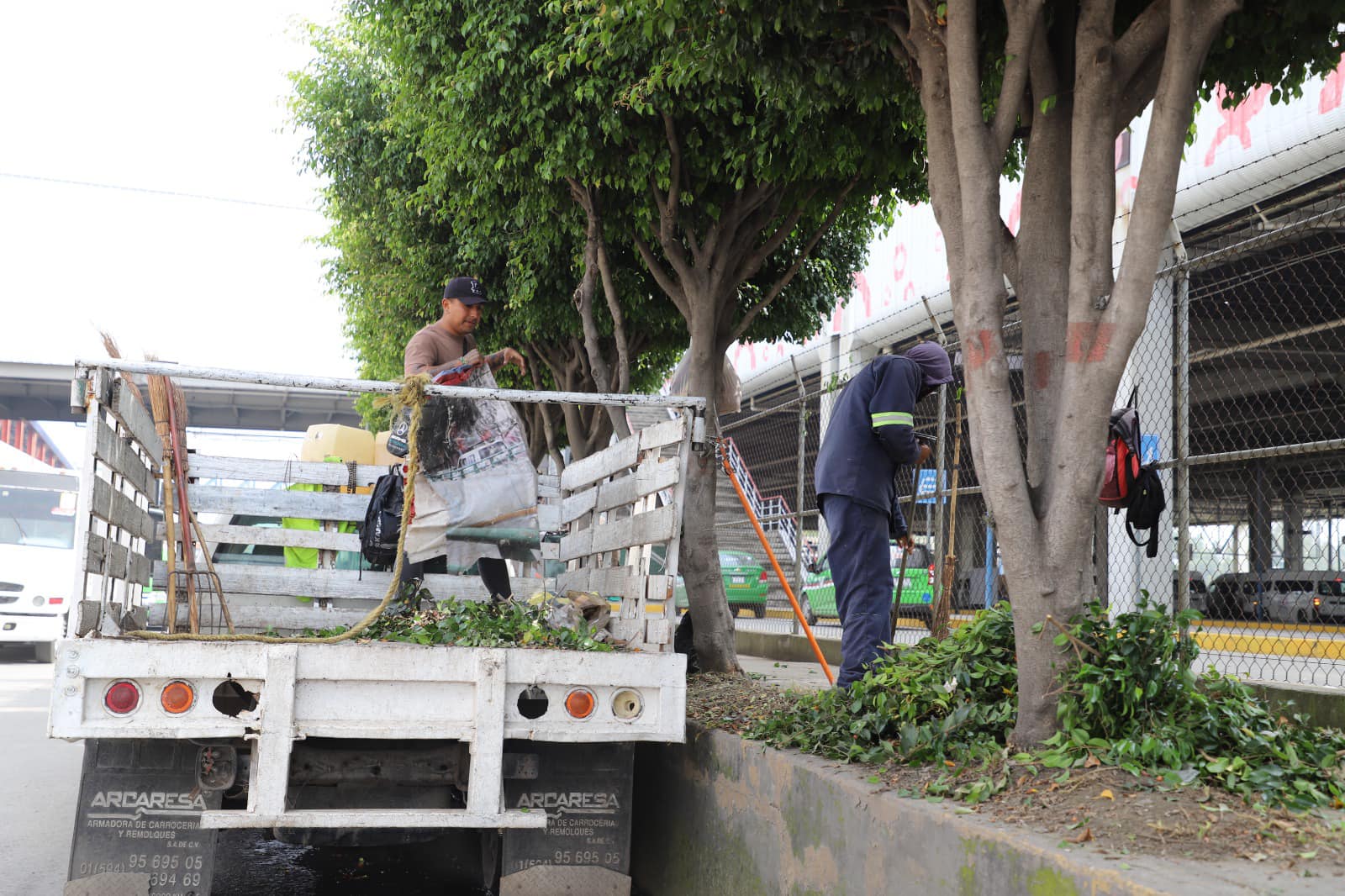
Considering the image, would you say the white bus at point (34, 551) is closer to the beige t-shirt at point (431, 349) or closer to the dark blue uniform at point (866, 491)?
the beige t-shirt at point (431, 349)

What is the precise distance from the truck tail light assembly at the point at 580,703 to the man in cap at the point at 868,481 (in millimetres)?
1513

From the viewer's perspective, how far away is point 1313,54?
4328 millimetres

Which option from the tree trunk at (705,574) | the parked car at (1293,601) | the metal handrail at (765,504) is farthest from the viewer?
the metal handrail at (765,504)

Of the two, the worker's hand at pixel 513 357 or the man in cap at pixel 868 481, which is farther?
the worker's hand at pixel 513 357

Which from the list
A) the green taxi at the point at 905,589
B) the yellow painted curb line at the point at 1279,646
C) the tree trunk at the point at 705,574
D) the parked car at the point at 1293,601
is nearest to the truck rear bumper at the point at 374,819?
the tree trunk at the point at 705,574

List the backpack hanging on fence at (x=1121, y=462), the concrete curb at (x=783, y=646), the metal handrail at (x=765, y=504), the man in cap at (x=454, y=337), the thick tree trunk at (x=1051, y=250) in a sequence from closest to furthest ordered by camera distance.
A: the thick tree trunk at (x=1051, y=250) < the backpack hanging on fence at (x=1121, y=462) < the man in cap at (x=454, y=337) < the concrete curb at (x=783, y=646) < the metal handrail at (x=765, y=504)

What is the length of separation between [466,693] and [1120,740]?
7.15ft

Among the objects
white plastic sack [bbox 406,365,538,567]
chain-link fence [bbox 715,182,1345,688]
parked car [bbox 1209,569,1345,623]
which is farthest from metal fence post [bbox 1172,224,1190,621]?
parked car [bbox 1209,569,1345,623]

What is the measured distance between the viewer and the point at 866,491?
5.39m

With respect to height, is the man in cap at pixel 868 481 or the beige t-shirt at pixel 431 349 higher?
the beige t-shirt at pixel 431 349

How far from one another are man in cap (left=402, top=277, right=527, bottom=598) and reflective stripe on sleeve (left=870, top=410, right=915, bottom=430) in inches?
78.3

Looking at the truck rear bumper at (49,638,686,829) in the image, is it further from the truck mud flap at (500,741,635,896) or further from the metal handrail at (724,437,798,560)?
the metal handrail at (724,437,798,560)

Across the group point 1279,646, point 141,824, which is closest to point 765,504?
point 1279,646

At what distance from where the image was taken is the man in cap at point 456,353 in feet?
19.9
